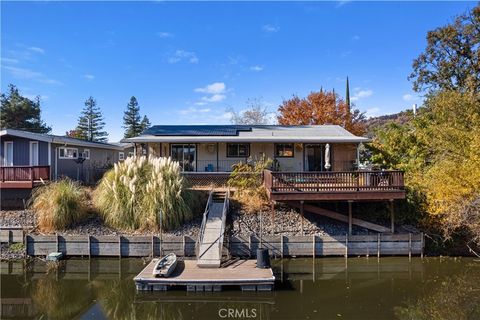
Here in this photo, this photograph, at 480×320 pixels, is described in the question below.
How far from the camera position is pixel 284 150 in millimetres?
19734

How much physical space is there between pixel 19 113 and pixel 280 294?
42.2 metres

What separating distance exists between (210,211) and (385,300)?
7854mm

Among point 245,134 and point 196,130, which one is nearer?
point 245,134

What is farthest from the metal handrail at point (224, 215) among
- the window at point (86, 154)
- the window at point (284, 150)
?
the window at point (86, 154)

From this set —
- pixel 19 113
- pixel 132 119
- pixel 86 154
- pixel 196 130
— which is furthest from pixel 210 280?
pixel 132 119

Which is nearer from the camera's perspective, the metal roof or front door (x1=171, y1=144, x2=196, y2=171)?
the metal roof

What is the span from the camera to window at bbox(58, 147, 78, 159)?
18522mm

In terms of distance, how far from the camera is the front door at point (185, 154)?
19.7 metres

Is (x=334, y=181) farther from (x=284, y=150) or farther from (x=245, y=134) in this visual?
(x=245, y=134)

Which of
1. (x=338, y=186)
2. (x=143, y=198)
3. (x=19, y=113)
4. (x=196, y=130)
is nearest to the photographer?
(x=338, y=186)

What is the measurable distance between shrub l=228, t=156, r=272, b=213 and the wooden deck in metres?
2.43

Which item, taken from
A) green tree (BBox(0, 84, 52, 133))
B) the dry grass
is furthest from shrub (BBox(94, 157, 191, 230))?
green tree (BBox(0, 84, 52, 133))

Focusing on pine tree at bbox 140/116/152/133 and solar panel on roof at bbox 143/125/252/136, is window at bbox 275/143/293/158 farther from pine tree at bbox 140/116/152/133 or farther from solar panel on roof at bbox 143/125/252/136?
pine tree at bbox 140/116/152/133

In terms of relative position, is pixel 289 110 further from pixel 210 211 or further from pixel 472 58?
pixel 210 211
